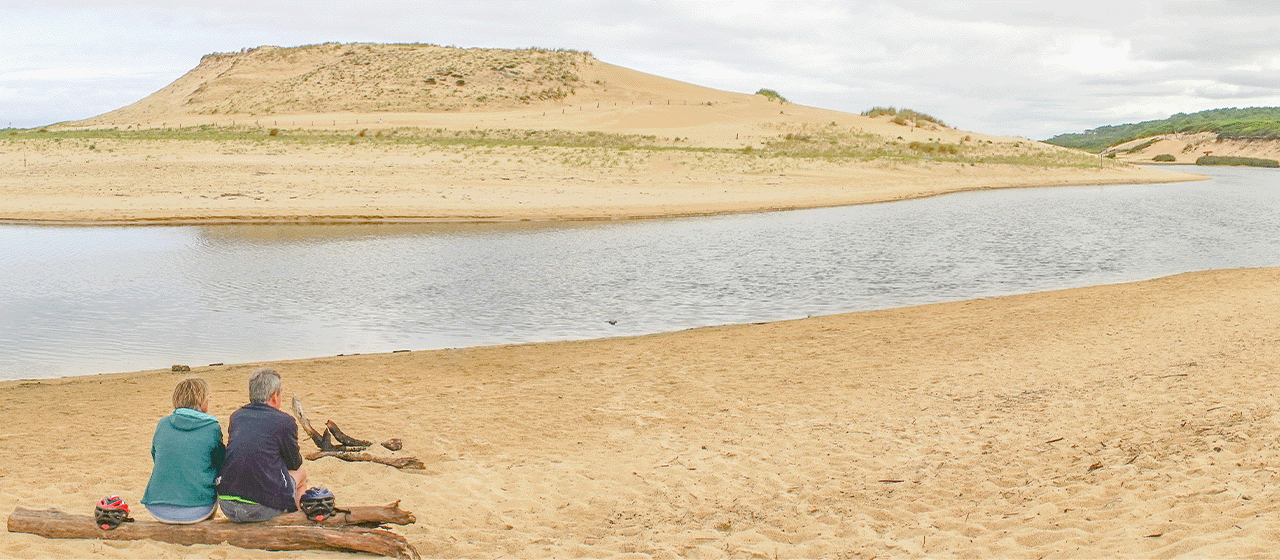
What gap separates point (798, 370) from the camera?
10453 mm

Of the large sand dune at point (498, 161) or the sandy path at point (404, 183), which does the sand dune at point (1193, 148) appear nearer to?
the large sand dune at point (498, 161)

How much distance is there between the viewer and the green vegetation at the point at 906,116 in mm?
64550

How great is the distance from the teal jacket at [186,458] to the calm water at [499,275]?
6063mm

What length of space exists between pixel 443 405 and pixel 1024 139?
61.4 m

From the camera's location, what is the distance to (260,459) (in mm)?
5629

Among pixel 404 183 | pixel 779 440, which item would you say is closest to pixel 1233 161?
pixel 404 183

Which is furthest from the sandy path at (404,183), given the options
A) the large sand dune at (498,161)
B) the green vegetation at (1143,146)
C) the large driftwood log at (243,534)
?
the green vegetation at (1143,146)

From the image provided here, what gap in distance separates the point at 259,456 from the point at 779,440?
13.3 feet

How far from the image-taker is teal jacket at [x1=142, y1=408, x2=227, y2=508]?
552cm

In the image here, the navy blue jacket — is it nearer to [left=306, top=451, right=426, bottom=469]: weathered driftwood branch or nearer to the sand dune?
[left=306, top=451, right=426, bottom=469]: weathered driftwood branch

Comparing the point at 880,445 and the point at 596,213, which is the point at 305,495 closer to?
the point at 880,445

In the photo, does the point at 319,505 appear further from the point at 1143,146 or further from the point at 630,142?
the point at 1143,146

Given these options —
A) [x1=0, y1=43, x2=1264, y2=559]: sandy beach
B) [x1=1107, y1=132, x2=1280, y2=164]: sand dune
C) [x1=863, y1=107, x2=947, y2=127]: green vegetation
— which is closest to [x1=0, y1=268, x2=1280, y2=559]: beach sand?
[x1=0, y1=43, x2=1264, y2=559]: sandy beach

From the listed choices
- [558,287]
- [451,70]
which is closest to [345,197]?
[558,287]
